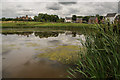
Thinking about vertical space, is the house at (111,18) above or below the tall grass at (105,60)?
above

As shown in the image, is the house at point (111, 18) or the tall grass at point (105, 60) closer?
the tall grass at point (105, 60)

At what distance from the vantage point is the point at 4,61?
5.75 metres

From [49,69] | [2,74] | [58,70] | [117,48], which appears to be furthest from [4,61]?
[117,48]

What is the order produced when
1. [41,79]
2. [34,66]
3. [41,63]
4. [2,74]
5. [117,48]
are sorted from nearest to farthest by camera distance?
1. [117,48]
2. [41,79]
3. [2,74]
4. [34,66]
5. [41,63]

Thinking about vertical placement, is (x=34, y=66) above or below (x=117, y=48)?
below

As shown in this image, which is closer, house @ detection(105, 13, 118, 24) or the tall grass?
the tall grass

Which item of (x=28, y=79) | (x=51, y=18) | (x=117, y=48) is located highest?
(x=51, y=18)

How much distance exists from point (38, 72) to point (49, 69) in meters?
0.59

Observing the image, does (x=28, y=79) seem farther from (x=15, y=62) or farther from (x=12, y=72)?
(x=15, y=62)

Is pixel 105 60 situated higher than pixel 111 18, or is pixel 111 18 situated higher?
pixel 111 18

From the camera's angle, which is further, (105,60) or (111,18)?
(111,18)

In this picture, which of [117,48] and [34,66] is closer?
[117,48]

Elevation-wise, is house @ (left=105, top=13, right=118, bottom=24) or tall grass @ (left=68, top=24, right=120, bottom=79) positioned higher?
house @ (left=105, top=13, right=118, bottom=24)

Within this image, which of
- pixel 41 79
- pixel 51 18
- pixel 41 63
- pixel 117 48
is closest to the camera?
pixel 117 48
